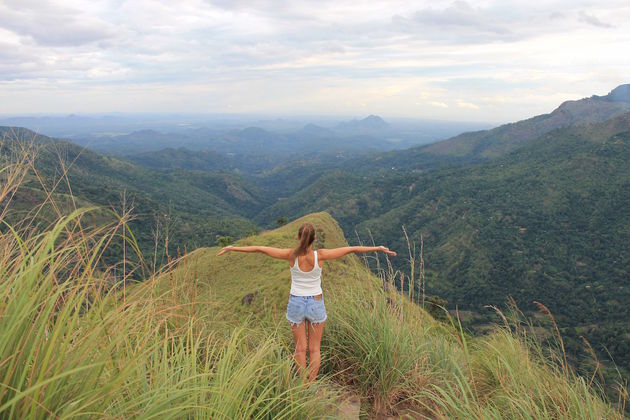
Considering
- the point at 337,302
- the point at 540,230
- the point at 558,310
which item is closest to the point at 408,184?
the point at 540,230

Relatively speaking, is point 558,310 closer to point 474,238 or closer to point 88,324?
point 474,238

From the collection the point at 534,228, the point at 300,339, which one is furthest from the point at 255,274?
the point at 534,228

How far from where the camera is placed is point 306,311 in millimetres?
3943

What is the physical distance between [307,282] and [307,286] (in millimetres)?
47

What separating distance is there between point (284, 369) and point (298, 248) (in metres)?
1.67

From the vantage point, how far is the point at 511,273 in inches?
3275

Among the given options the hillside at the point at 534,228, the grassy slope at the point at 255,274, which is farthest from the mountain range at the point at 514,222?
A: the grassy slope at the point at 255,274

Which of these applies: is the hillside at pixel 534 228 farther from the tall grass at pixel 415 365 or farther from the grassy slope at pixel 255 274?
the tall grass at pixel 415 365

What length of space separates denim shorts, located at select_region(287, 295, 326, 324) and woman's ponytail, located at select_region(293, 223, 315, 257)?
21.1 inches

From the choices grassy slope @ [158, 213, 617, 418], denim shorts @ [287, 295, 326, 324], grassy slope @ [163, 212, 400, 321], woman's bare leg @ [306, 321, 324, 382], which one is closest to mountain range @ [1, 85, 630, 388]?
grassy slope @ [163, 212, 400, 321]

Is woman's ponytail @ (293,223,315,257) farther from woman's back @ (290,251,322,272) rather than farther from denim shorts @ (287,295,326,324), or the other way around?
denim shorts @ (287,295,326,324)

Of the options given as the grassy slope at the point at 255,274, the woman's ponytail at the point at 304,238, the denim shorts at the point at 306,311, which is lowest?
the grassy slope at the point at 255,274

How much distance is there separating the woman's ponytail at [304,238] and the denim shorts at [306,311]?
537mm

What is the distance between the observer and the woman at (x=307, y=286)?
382 centimetres
